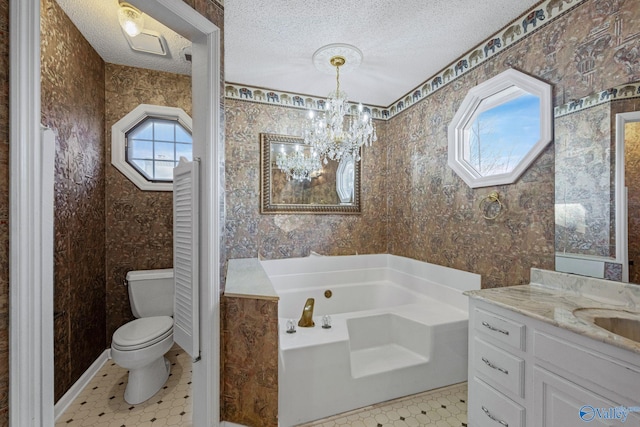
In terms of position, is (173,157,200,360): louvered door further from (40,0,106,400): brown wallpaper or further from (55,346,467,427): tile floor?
(40,0,106,400): brown wallpaper

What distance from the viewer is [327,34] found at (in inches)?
78.7

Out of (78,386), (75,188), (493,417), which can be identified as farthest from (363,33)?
(78,386)

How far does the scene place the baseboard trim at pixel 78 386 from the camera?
1786 millimetres

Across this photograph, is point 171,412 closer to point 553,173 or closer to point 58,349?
point 58,349

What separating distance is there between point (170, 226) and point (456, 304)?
2762mm

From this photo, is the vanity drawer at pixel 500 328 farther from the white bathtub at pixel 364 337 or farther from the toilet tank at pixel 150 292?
the toilet tank at pixel 150 292

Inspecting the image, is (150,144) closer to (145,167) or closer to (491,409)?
(145,167)

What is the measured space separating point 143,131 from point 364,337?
2816mm

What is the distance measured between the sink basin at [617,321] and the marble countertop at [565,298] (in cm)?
5

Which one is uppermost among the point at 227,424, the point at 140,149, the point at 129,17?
the point at 129,17

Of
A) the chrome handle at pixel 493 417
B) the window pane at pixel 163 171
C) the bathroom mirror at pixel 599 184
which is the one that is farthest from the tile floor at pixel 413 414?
the window pane at pixel 163 171

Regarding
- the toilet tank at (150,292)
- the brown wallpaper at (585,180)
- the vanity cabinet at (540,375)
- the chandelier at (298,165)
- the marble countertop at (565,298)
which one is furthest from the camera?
the chandelier at (298,165)

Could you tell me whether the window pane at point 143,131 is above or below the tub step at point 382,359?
above

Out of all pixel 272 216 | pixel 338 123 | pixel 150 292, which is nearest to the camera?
pixel 338 123
